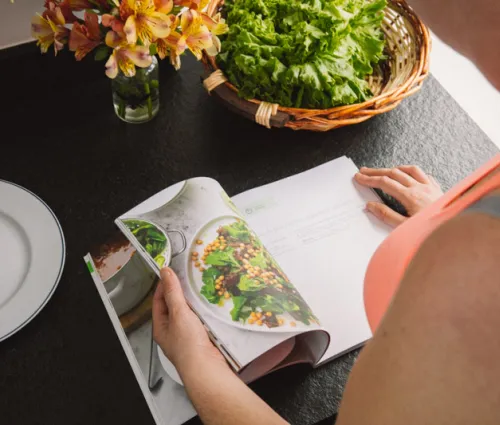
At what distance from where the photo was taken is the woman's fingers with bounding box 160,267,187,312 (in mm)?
708

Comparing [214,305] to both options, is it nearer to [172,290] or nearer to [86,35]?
[172,290]

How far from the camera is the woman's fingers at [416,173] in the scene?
93 cm

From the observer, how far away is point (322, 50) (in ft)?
3.08

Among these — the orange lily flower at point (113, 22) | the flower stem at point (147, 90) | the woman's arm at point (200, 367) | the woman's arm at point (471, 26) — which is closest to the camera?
the woman's arm at point (471, 26)

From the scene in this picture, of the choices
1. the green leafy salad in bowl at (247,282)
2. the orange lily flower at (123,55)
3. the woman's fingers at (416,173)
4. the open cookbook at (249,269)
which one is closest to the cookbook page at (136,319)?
the open cookbook at (249,269)

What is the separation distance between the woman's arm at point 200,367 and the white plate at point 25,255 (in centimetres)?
17

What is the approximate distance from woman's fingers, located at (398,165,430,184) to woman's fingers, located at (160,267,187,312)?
463mm

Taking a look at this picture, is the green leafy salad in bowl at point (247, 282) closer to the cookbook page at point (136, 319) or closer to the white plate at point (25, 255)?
the cookbook page at point (136, 319)

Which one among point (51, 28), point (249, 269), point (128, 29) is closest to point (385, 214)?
point (249, 269)

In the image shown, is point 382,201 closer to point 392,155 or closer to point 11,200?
point 392,155

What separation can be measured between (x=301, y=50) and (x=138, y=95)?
30 centimetres

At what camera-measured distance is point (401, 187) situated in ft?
2.98

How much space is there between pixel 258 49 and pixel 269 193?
253 millimetres

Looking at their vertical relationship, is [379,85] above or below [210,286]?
above
